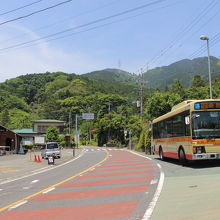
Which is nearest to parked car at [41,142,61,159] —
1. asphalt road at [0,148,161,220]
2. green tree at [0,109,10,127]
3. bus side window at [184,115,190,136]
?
bus side window at [184,115,190,136]

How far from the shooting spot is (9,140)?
53.5m

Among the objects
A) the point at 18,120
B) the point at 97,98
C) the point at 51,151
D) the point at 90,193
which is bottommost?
the point at 90,193

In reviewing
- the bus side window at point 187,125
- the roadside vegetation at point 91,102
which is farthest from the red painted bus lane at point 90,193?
the roadside vegetation at point 91,102

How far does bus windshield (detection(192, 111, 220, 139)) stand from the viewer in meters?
14.6

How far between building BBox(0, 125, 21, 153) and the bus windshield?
40840 millimetres

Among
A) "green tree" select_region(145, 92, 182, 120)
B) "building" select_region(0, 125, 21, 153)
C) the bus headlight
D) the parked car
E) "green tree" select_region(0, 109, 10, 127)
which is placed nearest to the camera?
the bus headlight

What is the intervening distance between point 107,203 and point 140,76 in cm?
4457

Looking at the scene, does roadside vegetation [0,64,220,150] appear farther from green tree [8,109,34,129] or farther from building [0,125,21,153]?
building [0,125,21,153]

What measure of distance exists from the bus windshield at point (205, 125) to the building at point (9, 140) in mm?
40840

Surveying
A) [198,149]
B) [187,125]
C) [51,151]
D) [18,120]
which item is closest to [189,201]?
[198,149]

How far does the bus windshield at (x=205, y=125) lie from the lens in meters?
14.6

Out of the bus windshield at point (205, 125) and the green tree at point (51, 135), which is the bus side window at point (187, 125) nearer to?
the bus windshield at point (205, 125)

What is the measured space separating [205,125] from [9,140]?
4465 centimetres

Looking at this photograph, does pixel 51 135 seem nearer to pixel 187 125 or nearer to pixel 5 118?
pixel 5 118
